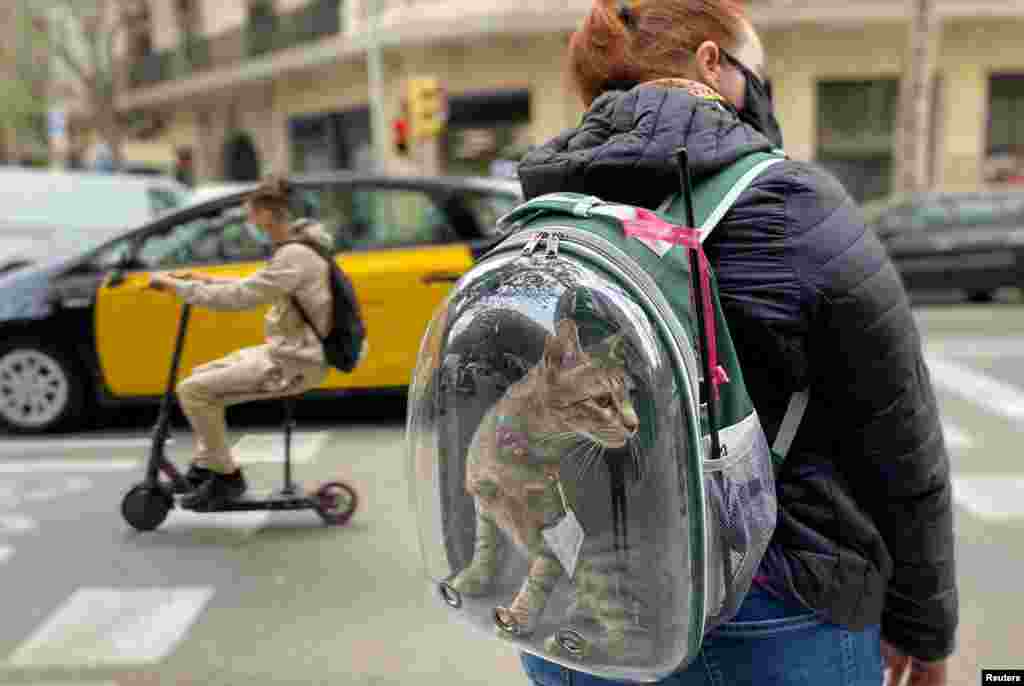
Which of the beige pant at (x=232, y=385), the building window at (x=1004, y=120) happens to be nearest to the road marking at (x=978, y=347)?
the beige pant at (x=232, y=385)

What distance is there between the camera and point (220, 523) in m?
4.43

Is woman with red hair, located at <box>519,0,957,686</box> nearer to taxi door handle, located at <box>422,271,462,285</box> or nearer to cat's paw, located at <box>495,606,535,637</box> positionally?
cat's paw, located at <box>495,606,535,637</box>

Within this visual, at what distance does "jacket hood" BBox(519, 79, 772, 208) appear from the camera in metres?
1.28

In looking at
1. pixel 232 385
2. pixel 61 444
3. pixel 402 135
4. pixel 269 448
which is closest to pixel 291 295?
pixel 232 385

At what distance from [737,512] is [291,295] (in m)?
2.30

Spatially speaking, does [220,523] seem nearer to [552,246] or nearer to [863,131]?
[552,246]

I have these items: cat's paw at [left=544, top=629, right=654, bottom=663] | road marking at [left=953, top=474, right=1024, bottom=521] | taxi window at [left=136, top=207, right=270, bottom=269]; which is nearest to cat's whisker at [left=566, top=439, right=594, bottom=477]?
cat's paw at [left=544, top=629, right=654, bottom=663]

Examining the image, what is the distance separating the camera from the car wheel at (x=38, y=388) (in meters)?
6.25

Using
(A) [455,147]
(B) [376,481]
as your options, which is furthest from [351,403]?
(A) [455,147]

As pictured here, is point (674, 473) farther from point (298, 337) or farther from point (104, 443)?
point (104, 443)

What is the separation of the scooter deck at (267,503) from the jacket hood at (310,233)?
3.06 ft

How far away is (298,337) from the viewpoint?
3338mm

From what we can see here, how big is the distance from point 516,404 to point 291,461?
274 centimetres

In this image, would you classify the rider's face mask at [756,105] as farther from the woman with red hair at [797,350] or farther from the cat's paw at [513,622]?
the cat's paw at [513,622]
